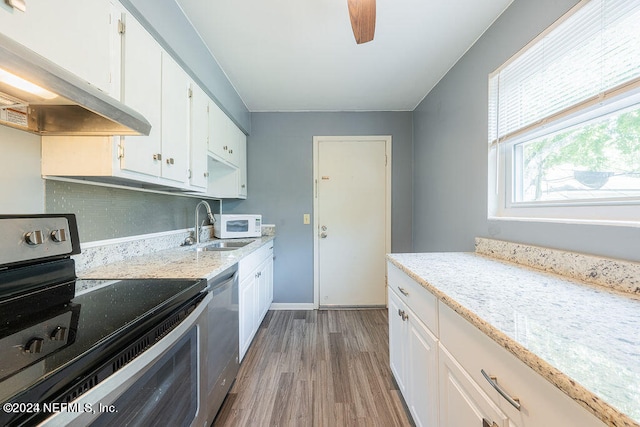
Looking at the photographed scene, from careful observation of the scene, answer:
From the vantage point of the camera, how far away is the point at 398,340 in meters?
1.50

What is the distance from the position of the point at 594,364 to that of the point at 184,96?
2.03 metres

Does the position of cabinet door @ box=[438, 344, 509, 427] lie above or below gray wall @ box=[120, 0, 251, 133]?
below

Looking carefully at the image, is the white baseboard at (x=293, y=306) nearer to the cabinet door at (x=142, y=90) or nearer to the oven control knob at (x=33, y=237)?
the cabinet door at (x=142, y=90)

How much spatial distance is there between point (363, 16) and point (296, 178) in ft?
6.26

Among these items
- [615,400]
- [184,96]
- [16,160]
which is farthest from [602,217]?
[16,160]

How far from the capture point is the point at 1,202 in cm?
92

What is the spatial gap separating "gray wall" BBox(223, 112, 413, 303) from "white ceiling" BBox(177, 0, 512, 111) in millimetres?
351

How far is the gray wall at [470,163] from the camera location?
3.61 ft

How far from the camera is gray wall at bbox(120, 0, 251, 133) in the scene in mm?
1194

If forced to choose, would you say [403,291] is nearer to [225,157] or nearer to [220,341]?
[220,341]

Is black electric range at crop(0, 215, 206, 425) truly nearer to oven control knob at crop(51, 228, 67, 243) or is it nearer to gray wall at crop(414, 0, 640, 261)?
oven control knob at crop(51, 228, 67, 243)

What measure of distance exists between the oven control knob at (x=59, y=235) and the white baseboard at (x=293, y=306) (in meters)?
2.22

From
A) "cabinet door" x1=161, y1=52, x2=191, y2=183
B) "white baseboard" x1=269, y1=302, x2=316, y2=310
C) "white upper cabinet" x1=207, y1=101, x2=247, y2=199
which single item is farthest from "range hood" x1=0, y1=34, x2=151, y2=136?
"white baseboard" x1=269, y1=302, x2=316, y2=310

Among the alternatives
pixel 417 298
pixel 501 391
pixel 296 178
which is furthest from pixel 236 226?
pixel 501 391
